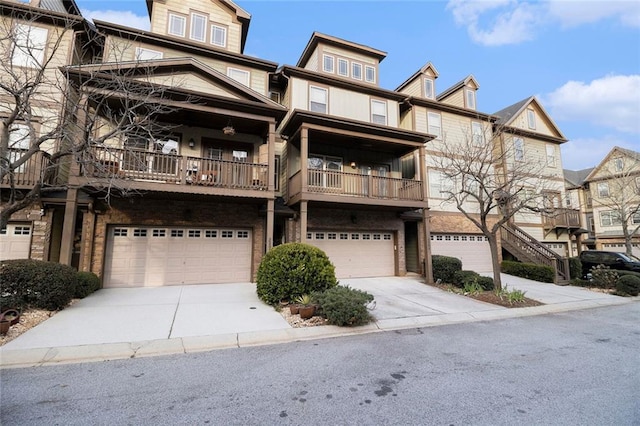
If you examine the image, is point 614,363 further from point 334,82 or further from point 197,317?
point 334,82

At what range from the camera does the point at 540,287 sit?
12477 millimetres

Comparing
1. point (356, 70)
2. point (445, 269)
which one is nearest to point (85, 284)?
point (445, 269)

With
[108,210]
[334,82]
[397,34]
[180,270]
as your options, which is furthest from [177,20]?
[180,270]

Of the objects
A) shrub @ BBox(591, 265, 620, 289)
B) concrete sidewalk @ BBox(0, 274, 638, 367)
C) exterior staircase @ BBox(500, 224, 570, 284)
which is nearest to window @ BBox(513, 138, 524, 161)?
exterior staircase @ BBox(500, 224, 570, 284)

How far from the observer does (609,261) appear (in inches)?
608

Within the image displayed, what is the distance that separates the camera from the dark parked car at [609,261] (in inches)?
580

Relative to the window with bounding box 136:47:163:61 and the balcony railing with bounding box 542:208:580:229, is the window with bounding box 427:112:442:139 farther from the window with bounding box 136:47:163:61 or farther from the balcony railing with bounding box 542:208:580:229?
the window with bounding box 136:47:163:61

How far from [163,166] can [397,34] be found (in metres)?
11.8

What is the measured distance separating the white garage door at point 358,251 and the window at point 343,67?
825 centimetres

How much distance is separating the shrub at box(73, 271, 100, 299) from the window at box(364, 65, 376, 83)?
14779 mm

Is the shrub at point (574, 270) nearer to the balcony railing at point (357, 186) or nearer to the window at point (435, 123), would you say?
the balcony railing at point (357, 186)

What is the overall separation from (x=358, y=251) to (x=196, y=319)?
8.42 meters

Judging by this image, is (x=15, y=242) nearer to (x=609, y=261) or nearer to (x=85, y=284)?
(x=85, y=284)

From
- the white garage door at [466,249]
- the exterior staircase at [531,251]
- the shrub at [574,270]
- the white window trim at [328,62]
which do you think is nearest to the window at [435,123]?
the white garage door at [466,249]
